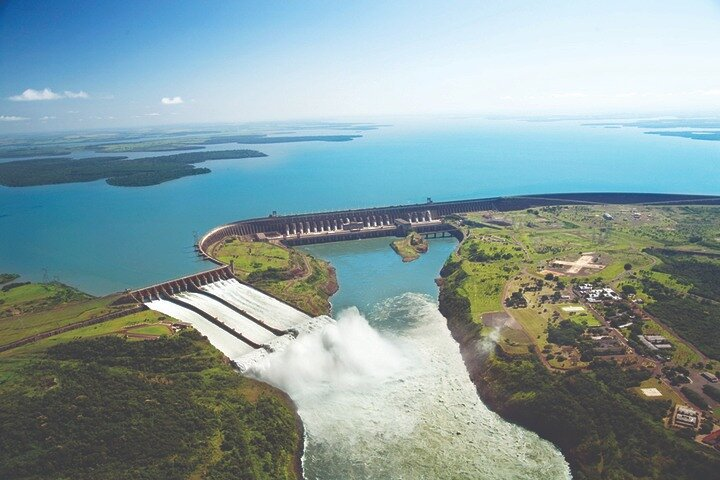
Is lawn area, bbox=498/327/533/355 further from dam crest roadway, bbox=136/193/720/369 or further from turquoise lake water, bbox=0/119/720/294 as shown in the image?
turquoise lake water, bbox=0/119/720/294

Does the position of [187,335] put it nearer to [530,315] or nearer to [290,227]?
[530,315]

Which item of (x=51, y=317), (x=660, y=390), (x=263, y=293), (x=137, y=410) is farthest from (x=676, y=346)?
(x=51, y=317)

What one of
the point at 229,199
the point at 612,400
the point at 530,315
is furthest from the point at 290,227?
the point at 612,400

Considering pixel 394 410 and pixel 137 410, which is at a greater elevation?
pixel 137 410

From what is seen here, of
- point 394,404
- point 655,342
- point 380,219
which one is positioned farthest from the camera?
point 380,219

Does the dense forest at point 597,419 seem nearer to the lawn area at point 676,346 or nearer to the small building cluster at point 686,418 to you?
the small building cluster at point 686,418

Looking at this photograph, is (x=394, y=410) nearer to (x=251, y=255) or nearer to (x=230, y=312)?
(x=230, y=312)

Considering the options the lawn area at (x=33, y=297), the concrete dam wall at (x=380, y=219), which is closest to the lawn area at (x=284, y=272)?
the concrete dam wall at (x=380, y=219)

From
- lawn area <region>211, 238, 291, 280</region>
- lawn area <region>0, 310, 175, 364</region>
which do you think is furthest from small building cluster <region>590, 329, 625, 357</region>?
lawn area <region>211, 238, 291, 280</region>
